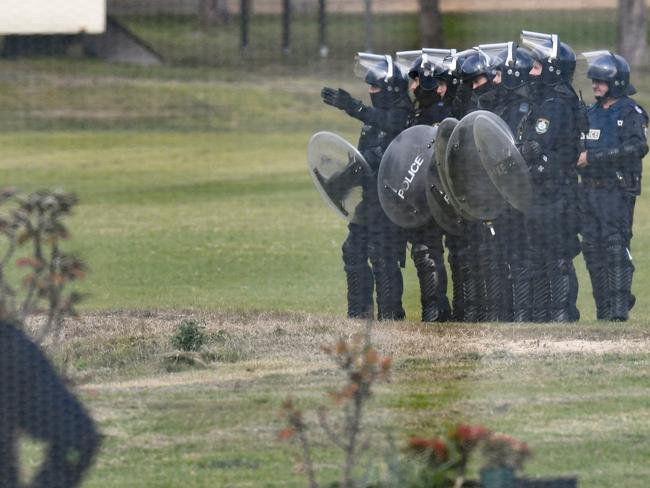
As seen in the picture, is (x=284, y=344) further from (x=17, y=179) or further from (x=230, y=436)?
(x=17, y=179)

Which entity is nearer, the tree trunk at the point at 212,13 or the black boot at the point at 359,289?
the black boot at the point at 359,289

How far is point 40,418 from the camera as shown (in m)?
3.84

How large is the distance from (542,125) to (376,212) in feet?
3.79

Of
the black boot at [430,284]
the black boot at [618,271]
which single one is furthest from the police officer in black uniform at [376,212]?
the black boot at [618,271]

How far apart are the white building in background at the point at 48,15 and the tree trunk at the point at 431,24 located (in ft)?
87.3

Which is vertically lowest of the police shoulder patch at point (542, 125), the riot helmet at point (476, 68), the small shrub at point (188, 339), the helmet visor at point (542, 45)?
the small shrub at point (188, 339)

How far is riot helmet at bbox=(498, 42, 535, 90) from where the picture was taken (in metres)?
9.42

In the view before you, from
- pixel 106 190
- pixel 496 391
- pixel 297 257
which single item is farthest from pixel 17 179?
pixel 496 391

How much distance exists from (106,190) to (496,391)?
1397 cm

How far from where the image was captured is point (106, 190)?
20391 millimetres

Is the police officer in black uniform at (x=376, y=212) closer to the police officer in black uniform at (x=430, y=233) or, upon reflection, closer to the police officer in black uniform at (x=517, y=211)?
the police officer in black uniform at (x=430, y=233)

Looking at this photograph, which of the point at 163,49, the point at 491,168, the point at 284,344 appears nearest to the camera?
the point at 284,344

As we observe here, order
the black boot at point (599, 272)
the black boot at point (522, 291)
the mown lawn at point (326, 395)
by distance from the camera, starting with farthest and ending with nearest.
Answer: the black boot at point (599, 272) < the black boot at point (522, 291) < the mown lawn at point (326, 395)

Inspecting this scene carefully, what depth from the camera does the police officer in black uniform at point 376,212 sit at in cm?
949
